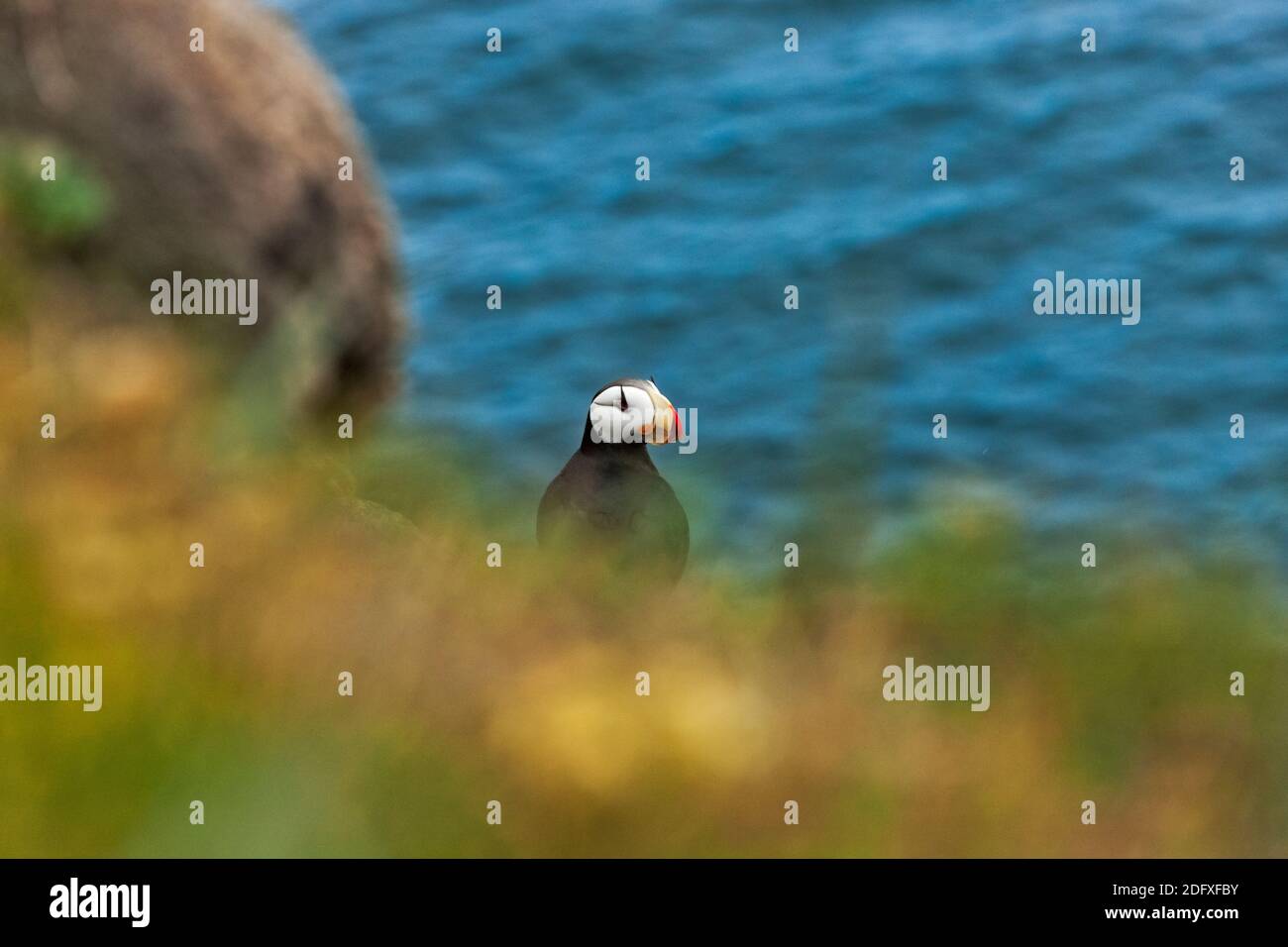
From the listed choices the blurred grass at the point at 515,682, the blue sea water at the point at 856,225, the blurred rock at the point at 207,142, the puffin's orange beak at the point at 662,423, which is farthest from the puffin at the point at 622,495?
the blue sea water at the point at 856,225

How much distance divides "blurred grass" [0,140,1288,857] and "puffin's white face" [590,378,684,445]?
2557 millimetres

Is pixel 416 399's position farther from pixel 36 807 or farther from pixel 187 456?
pixel 36 807

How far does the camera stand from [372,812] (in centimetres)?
227

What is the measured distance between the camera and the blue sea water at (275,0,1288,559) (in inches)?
461

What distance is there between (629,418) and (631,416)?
0.05 ft

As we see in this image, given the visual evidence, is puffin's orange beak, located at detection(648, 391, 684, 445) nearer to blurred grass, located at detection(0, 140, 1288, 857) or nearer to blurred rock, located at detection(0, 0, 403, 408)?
blurred rock, located at detection(0, 0, 403, 408)

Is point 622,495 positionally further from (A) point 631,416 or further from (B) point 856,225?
(B) point 856,225

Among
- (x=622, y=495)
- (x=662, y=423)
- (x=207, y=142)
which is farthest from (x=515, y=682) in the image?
(x=207, y=142)

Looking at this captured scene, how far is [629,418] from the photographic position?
22.9 ft

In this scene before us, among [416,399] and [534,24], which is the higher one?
[534,24]

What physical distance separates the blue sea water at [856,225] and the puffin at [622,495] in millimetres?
2864

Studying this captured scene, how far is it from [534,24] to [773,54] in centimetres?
225

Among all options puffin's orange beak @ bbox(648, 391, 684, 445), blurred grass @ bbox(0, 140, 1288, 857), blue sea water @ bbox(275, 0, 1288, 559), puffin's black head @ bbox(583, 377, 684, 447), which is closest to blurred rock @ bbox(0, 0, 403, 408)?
puffin's black head @ bbox(583, 377, 684, 447)
